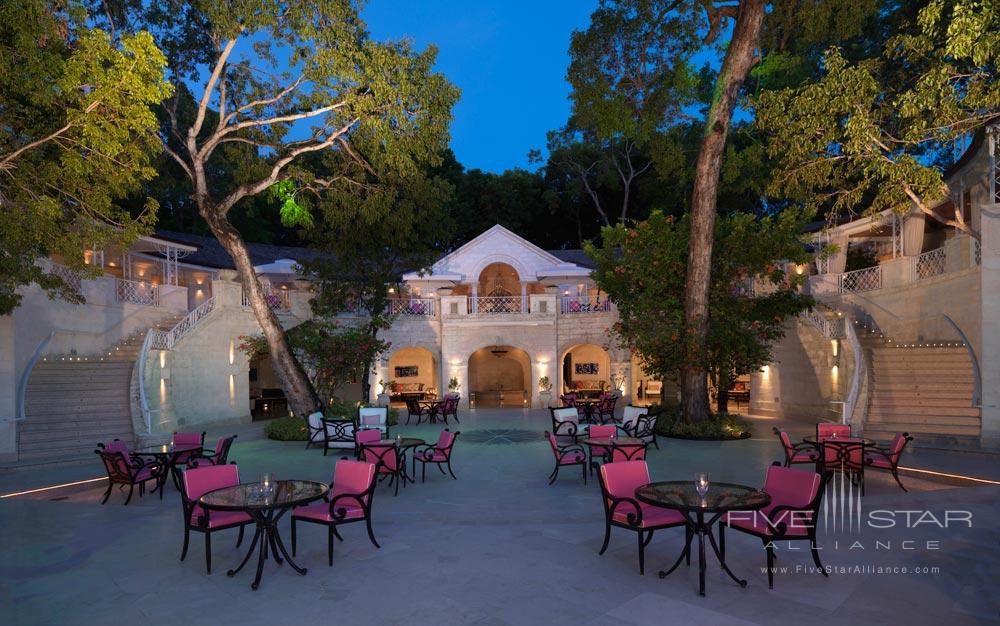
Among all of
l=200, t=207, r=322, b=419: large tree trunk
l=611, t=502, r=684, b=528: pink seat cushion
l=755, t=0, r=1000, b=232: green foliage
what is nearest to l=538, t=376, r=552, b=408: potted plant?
l=200, t=207, r=322, b=419: large tree trunk

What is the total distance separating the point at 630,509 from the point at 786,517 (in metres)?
1.52

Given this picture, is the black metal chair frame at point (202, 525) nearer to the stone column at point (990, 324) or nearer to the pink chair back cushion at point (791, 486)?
the pink chair back cushion at point (791, 486)

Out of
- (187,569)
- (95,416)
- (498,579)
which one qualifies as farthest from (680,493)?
(95,416)

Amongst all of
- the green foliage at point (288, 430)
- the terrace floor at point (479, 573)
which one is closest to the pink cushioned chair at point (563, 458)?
the terrace floor at point (479, 573)

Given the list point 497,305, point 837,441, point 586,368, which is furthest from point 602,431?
point 586,368

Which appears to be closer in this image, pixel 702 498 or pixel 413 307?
pixel 702 498

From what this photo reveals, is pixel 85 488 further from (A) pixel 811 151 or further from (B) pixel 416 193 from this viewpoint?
(A) pixel 811 151

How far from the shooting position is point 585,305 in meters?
24.9

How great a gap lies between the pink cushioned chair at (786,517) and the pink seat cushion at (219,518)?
4.89 meters

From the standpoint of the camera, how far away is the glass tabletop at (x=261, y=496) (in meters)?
5.88

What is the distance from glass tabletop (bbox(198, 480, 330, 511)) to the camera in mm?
5879

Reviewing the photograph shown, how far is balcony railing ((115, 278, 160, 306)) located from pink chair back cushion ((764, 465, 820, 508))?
62.3 feet

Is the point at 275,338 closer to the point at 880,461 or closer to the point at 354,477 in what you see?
the point at 354,477

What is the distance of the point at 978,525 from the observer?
7195 mm
